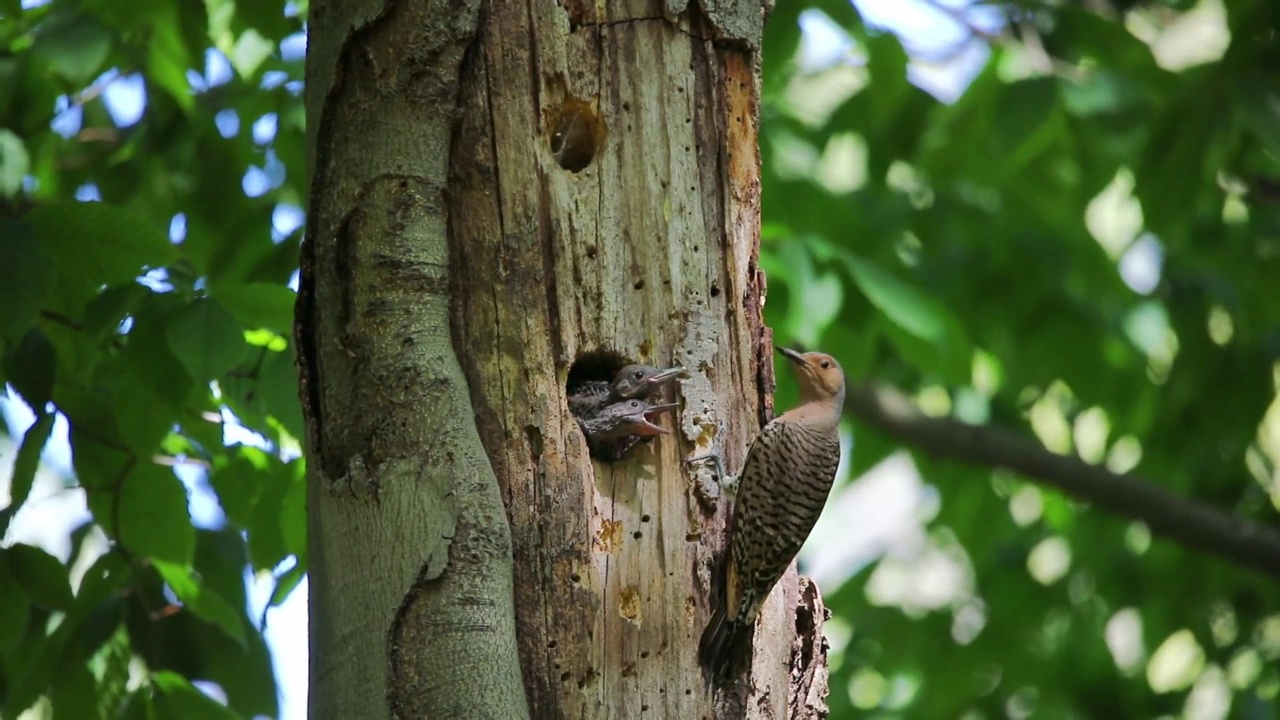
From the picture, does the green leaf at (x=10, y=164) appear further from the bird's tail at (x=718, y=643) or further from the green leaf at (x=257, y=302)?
the bird's tail at (x=718, y=643)

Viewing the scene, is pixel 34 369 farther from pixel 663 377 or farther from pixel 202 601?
pixel 663 377

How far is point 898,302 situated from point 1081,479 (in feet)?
6.97

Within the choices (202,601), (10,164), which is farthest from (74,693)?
(10,164)

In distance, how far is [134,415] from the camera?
369cm

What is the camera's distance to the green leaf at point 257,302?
3.58 metres

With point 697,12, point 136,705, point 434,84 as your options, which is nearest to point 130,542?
point 136,705

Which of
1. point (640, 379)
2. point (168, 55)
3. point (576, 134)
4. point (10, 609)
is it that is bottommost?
point (10, 609)

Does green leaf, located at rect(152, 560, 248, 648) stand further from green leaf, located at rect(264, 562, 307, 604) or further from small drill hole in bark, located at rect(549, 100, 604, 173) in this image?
small drill hole in bark, located at rect(549, 100, 604, 173)

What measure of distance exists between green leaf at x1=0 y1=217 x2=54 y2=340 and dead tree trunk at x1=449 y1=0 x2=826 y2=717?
1.05m

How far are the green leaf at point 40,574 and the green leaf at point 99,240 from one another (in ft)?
2.44

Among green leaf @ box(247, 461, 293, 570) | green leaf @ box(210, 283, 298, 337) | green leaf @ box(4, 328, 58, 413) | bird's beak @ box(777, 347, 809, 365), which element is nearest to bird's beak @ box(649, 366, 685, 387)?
green leaf @ box(210, 283, 298, 337)

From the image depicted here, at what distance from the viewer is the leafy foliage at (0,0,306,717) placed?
3531 mm

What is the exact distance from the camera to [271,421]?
395 cm

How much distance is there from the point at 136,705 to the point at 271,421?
83 centimetres
